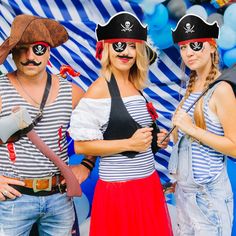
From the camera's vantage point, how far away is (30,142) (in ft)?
6.89

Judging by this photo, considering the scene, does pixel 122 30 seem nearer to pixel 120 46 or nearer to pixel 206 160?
pixel 120 46

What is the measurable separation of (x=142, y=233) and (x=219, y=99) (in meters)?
0.68

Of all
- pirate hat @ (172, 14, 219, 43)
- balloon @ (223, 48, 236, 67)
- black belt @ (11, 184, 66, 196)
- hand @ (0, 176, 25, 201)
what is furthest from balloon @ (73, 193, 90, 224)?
balloon @ (223, 48, 236, 67)

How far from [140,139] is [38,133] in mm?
444

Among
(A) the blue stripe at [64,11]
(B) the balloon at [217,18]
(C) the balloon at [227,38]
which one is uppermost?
(A) the blue stripe at [64,11]

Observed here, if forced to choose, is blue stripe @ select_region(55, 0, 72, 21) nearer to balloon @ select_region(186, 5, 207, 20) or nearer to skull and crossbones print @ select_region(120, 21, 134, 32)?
balloon @ select_region(186, 5, 207, 20)

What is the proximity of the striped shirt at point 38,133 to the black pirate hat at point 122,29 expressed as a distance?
333 mm

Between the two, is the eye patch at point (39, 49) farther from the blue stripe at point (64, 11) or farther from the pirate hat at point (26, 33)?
the blue stripe at point (64, 11)

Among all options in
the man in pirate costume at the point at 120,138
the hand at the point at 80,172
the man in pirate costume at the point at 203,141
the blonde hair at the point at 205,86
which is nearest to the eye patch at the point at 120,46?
the man in pirate costume at the point at 120,138

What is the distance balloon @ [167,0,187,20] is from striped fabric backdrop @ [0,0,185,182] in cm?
34

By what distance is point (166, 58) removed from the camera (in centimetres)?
358

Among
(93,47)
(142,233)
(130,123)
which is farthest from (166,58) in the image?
(142,233)

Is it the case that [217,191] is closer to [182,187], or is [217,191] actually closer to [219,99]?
[182,187]

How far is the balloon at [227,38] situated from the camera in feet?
10.0
